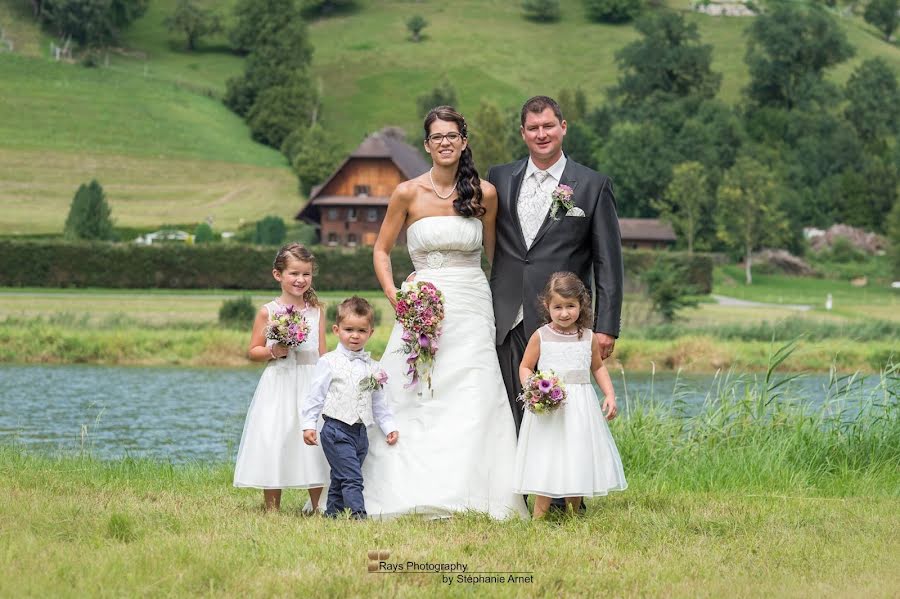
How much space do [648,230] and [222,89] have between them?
140ft

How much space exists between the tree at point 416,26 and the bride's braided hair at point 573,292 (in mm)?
112221

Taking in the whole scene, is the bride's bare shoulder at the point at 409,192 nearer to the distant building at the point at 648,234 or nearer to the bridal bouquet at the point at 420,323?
the bridal bouquet at the point at 420,323

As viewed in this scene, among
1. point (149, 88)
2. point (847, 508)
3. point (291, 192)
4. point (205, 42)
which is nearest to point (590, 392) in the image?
point (847, 508)

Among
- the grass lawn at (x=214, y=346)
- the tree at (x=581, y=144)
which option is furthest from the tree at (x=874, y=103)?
the grass lawn at (x=214, y=346)

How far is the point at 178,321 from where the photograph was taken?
30281mm

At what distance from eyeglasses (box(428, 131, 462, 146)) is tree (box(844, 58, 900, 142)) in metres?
99.0

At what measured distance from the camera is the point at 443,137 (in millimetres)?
6992

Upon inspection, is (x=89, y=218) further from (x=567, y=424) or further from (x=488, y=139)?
(x=567, y=424)

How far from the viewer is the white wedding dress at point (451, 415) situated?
6809 mm

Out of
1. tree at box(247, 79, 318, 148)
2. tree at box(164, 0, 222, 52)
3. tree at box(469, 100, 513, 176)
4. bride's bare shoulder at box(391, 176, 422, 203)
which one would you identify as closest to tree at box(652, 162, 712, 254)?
tree at box(469, 100, 513, 176)

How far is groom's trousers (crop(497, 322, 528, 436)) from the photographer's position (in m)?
7.20

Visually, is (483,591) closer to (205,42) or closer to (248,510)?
(248,510)

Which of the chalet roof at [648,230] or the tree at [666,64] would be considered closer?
the chalet roof at [648,230]

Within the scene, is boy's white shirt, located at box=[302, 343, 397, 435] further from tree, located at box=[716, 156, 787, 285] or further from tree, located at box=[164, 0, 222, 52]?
tree, located at box=[164, 0, 222, 52]
